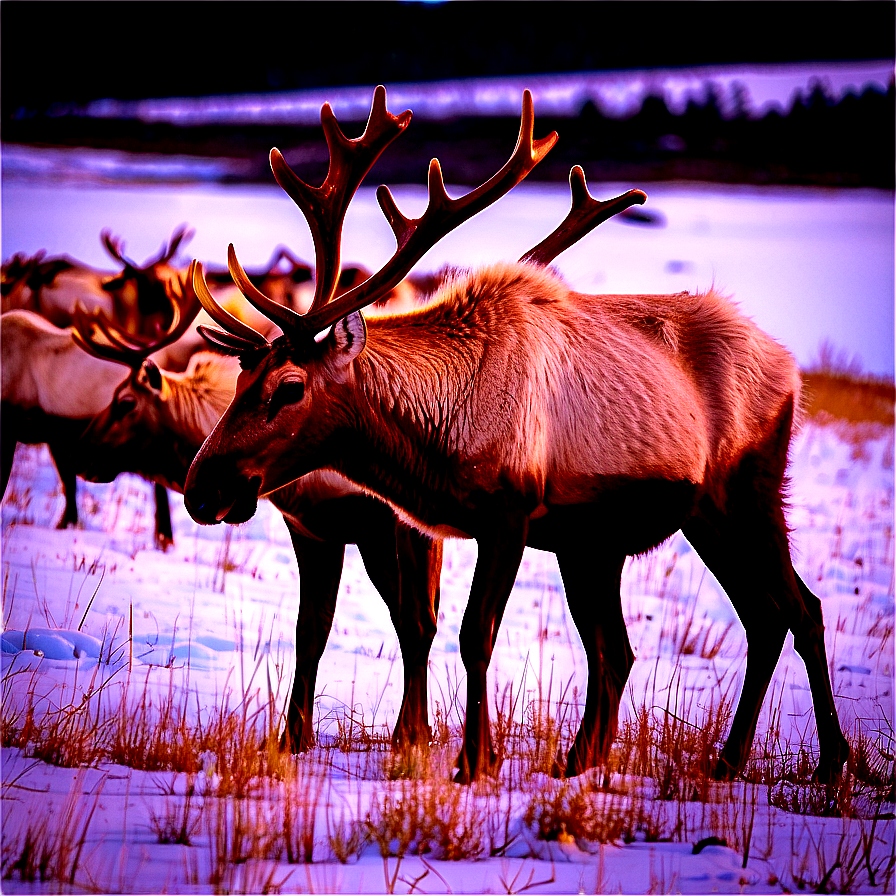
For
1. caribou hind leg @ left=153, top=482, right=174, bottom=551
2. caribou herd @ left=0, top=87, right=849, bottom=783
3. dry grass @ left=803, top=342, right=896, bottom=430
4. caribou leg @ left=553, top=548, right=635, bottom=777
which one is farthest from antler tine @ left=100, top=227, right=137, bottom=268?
dry grass @ left=803, top=342, right=896, bottom=430

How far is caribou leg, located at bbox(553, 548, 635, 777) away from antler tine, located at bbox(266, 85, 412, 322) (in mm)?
1422

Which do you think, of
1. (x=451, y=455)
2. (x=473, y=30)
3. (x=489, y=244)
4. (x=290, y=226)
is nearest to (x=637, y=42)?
(x=473, y=30)

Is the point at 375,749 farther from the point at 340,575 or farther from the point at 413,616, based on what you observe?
the point at 340,575

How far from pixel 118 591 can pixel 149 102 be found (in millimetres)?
3743

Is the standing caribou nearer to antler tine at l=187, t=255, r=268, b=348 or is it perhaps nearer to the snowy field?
antler tine at l=187, t=255, r=268, b=348

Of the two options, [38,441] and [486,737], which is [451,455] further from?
[38,441]

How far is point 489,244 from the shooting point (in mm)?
6801

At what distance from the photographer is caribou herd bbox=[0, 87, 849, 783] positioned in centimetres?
348

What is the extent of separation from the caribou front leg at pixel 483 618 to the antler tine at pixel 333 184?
1084mm

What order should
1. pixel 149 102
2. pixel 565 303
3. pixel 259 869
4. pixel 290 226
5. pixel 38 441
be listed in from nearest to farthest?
pixel 259 869 < pixel 565 303 < pixel 38 441 < pixel 149 102 < pixel 290 226

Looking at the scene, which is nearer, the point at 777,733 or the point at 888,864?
the point at 888,864

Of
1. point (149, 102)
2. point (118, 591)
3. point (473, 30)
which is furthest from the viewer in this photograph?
point (149, 102)

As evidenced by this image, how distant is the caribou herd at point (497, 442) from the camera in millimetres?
3479

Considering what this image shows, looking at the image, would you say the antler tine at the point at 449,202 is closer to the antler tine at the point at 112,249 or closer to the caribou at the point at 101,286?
the caribou at the point at 101,286
